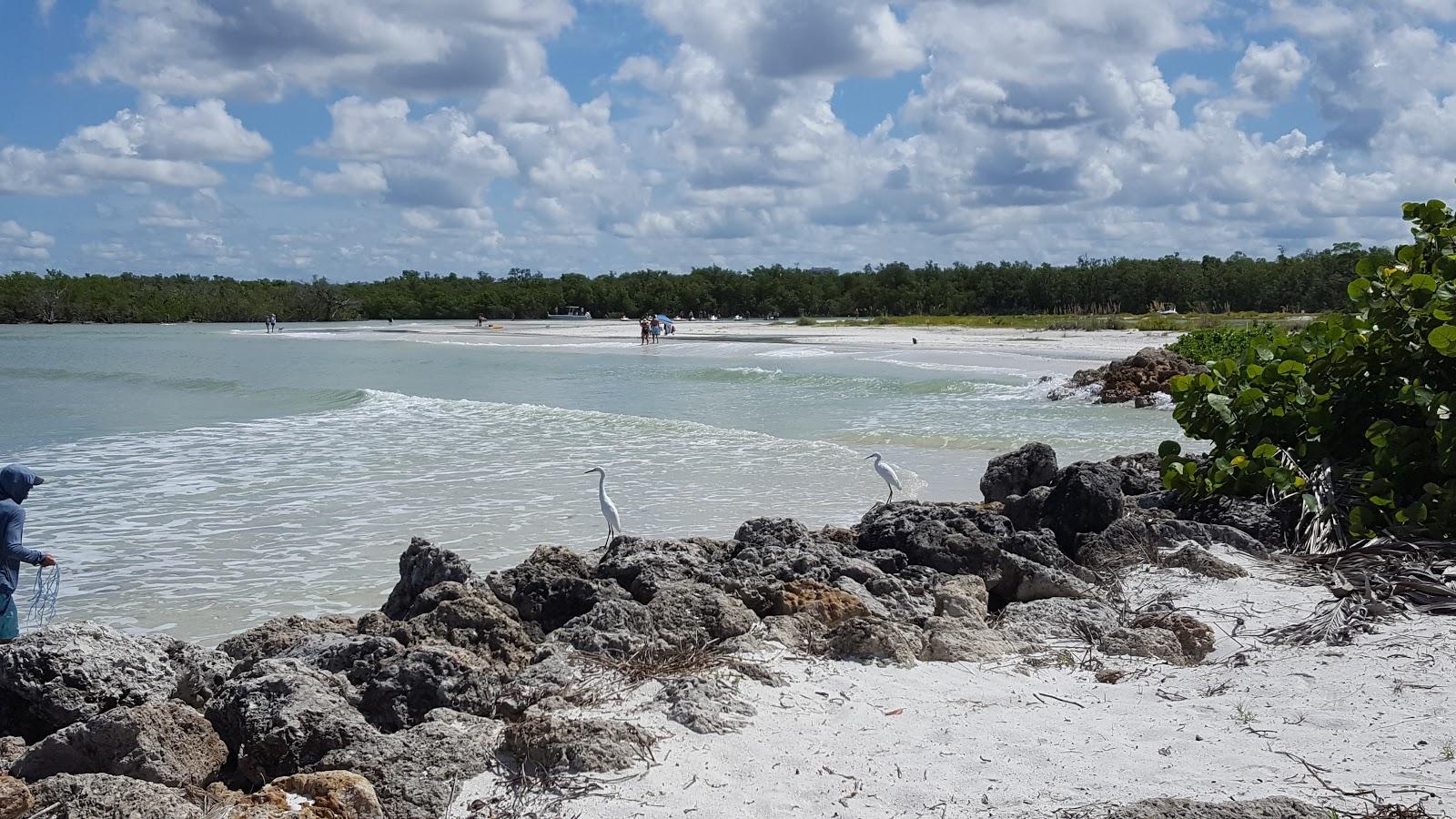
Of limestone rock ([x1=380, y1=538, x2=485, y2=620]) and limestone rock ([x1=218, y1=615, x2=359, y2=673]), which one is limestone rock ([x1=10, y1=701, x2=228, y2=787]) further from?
limestone rock ([x1=380, y1=538, x2=485, y2=620])

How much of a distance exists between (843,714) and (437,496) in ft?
28.1

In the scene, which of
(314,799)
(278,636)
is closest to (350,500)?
(278,636)

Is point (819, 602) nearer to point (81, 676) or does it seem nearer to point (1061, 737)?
point (1061, 737)

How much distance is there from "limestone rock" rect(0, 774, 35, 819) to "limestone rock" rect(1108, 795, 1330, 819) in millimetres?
3152

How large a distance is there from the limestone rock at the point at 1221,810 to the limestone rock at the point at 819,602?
2.20 metres

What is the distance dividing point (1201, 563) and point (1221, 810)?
3.15 meters

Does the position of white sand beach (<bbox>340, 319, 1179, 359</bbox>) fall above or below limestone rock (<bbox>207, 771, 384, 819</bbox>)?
above

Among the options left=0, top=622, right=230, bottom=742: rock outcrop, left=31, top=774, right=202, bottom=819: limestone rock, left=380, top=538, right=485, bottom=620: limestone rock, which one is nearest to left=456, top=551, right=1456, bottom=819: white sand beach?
left=31, top=774, right=202, bottom=819: limestone rock

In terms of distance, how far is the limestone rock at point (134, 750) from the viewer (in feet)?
12.0

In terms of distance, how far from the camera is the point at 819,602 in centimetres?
550

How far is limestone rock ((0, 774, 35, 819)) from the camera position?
332 centimetres

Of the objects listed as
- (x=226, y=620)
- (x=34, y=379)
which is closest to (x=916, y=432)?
(x=226, y=620)

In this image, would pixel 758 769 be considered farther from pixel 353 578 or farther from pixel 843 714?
pixel 353 578

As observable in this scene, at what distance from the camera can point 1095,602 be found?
18.6 ft
